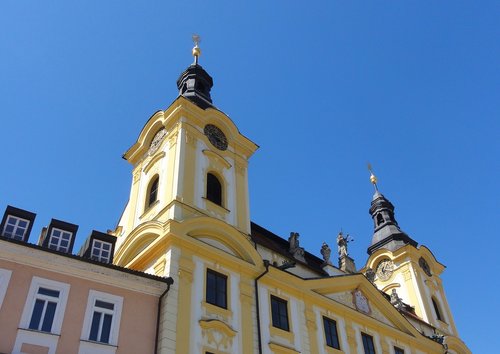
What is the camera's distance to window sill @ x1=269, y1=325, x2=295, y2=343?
2211 centimetres

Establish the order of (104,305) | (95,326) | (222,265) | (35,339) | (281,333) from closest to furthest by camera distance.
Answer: (35,339) → (95,326) → (104,305) → (222,265) → (281,333)

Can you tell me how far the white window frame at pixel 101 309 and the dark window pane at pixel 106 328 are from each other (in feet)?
0.32

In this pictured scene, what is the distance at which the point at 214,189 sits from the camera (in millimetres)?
25938

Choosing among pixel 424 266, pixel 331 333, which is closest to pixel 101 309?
pixel 331 333

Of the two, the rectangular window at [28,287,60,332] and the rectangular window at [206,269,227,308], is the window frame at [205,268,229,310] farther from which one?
the rectangular window at [28,287,60,332]

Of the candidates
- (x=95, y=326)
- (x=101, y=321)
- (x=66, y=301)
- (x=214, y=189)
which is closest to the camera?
(x=66, y=301)

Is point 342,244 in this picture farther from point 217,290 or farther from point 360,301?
point 217,290

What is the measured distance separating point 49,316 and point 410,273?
2877cm

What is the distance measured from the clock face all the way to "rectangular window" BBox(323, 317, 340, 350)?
1035 centimetres

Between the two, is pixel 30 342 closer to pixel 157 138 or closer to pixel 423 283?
pixel 157 138

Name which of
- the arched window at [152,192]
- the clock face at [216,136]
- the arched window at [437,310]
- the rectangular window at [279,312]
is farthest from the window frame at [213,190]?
the arched window at [437,310]

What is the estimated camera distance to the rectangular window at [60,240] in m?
19.1

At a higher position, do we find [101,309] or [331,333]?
[331,333]

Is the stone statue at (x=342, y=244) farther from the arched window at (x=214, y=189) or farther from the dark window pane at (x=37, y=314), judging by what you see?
the dark window pane at (x=37, y=314)
